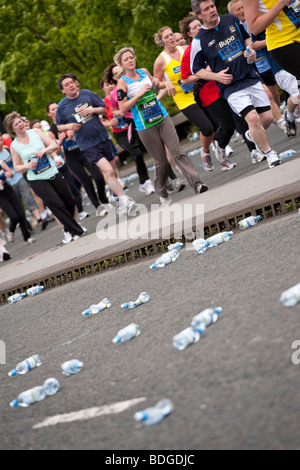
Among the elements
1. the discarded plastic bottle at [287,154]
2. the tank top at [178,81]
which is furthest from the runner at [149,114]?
the discarded plastic bottle at [287,154]

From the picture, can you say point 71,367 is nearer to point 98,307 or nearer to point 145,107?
point 98,307

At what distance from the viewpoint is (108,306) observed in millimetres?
6176

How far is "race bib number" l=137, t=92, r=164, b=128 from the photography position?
957cm

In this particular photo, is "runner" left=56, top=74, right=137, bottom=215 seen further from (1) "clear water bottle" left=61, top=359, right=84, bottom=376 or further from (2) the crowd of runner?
(1) "clear water bottle" left=61, top=359, right=84, bottom=376

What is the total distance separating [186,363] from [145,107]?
610cm

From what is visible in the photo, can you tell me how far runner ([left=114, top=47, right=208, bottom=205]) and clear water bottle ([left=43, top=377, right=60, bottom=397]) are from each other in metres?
5.55

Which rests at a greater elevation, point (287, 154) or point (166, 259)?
point (166, 259)

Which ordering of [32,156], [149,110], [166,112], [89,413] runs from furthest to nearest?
[32,156]
[166,112]
[149,110]
[89,413]

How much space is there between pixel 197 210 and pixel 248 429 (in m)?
5.25

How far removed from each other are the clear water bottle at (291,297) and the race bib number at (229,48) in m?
5.04

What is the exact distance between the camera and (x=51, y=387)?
4.36 m

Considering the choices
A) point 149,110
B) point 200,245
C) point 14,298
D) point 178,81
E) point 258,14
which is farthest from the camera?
point 178,81

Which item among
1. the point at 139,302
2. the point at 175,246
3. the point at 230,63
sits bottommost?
the point at 175,246

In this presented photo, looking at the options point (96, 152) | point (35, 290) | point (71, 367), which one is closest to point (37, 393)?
point (71, 367)
